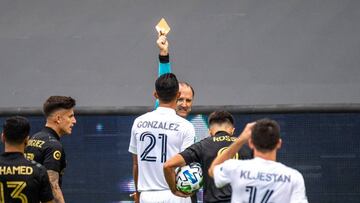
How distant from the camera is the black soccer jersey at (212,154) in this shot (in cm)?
697

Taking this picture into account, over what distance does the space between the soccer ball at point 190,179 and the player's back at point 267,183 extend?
1.35 m

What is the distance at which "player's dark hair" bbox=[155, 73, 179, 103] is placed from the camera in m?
7.30

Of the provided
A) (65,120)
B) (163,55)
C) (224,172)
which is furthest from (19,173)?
(163,55)

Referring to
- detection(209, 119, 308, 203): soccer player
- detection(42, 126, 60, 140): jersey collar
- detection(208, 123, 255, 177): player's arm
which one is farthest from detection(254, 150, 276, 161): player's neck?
detection(42, 126, 60, 140): jersey collar

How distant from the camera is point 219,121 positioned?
7145mm

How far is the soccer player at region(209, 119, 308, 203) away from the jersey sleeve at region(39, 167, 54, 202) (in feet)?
4.34

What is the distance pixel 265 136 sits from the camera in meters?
5.72

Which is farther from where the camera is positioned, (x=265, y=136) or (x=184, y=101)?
(x=184, y=101)

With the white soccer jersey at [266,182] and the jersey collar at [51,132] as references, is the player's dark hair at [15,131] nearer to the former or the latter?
the jersey collar at [51,132]

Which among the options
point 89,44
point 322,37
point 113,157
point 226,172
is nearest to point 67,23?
point 89,44

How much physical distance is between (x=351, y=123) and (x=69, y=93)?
274 cm

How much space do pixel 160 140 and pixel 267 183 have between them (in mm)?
1702

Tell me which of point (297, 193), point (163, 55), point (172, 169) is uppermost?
point (163, 55)

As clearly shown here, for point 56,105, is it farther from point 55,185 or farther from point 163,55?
point 163,55
